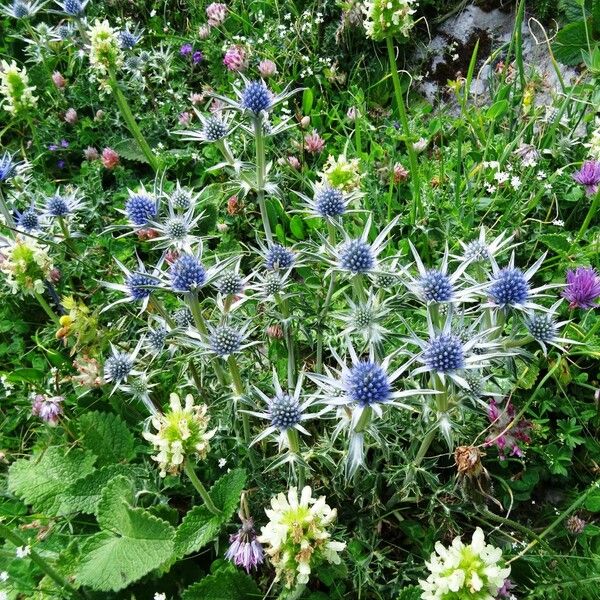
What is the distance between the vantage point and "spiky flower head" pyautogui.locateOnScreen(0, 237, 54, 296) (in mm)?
2033

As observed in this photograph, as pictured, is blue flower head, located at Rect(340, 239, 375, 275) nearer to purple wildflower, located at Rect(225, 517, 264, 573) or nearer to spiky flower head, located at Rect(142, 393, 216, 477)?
spiky flower head, located at Rect(142, 393, 216, 477)

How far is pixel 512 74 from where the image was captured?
3086mm

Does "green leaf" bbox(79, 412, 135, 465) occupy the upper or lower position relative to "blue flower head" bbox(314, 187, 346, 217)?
lower

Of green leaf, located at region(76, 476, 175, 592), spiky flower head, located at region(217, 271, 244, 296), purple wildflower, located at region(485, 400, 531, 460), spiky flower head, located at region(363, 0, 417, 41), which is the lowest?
green leaf, located at region(76, 476, 175, 592)

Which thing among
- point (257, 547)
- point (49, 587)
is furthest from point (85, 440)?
point (257, 547)

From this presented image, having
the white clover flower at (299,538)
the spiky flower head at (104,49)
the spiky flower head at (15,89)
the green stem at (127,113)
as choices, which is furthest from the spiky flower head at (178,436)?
the spiky flower head at (15,89)

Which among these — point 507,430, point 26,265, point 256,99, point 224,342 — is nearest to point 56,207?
point 26,265

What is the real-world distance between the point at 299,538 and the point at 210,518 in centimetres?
49

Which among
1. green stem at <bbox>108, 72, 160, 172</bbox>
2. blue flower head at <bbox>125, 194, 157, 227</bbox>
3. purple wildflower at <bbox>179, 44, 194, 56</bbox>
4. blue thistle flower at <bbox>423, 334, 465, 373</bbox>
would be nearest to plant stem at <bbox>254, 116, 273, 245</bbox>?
blue flower head at <bbox>125, 194, 157, 227</bbox>

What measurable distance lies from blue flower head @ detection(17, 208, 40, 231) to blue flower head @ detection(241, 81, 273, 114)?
1.07 m

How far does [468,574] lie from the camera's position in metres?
1.35

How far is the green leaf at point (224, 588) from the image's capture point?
164cm

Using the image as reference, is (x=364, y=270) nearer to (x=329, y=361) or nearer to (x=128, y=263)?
(x=329, y=361)

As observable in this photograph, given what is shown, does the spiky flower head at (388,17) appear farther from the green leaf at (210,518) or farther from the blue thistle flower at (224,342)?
the green leaf at (210,518)
